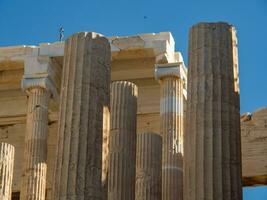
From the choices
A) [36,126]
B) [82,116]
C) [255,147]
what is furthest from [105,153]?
[36,126]

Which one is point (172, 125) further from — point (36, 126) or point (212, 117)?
point (212, 117)

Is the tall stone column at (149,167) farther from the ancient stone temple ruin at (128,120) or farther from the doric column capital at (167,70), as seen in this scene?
the doric column capital at (167,70)

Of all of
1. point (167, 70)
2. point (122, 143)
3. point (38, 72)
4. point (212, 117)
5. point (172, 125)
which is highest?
point (38, 72)

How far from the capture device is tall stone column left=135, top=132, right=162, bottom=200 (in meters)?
24.0

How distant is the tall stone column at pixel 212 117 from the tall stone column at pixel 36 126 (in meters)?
11.5

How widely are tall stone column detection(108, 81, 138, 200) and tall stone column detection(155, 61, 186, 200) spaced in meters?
3.36

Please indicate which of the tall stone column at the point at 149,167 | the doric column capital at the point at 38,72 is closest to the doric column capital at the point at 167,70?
the doric column capital at the point at 38,72

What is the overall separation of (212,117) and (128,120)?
206 inches

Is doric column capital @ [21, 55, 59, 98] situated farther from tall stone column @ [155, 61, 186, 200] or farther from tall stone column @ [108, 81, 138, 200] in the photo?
tall stone column @ [108, 81, 138, 200]

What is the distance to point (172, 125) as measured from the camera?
94.4 feet

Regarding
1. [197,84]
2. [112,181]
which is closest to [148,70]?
[112,181]

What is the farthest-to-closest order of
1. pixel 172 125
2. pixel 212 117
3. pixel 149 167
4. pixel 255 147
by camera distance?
Result: pixel 172 125
pixel 255 147
pixel 149 167
pixel 212 117

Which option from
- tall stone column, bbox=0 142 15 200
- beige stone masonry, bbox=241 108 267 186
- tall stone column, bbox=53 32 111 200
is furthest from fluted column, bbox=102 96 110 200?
beige stone masonry, bbox=241 108 267 186

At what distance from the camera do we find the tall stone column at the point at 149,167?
78.8 ft
